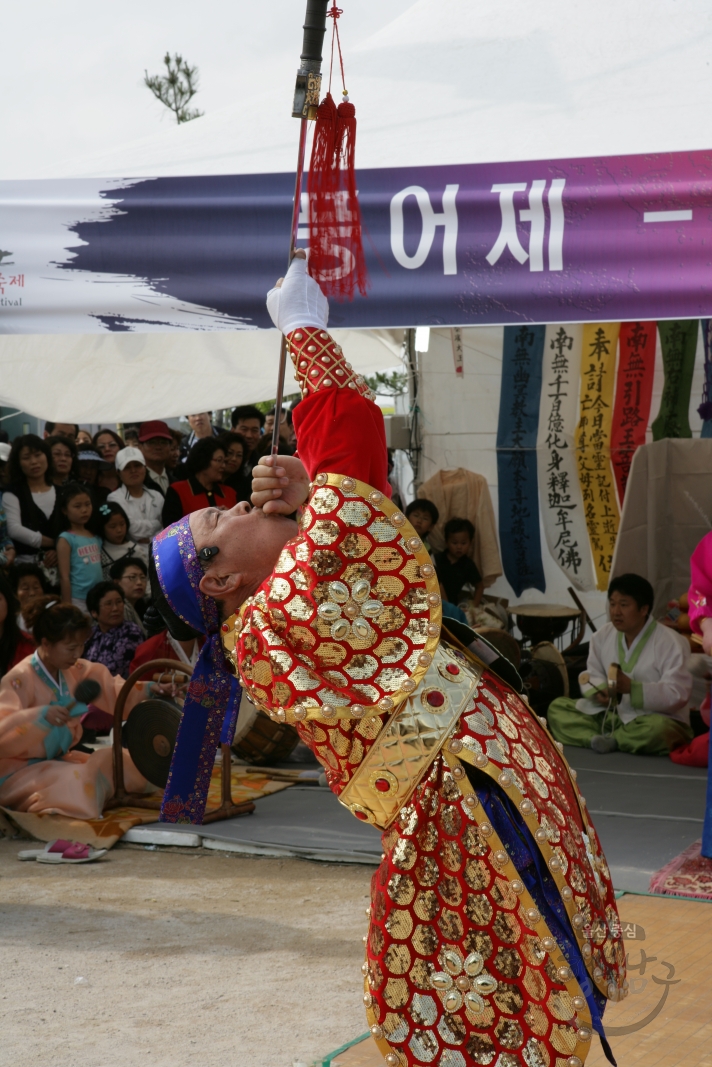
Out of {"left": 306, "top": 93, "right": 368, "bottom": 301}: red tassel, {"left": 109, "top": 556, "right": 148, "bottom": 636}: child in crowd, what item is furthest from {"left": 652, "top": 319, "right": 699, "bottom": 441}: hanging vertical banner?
{"left": 306, "top": 93, "right": 368, "bottom": 301}: red tassel

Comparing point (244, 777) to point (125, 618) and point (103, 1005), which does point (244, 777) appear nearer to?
point (125, 618)

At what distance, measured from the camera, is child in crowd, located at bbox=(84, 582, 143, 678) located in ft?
17.7

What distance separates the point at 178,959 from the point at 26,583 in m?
2.52

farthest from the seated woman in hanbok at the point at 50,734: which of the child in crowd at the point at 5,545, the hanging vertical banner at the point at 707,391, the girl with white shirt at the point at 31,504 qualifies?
the hanging vertical banner at the point at 707,391

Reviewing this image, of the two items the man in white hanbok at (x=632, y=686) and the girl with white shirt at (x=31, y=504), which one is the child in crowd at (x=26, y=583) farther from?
the man in white hanbok at (x=632, y=686)

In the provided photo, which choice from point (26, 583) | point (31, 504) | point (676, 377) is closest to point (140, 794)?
point (26, 583)

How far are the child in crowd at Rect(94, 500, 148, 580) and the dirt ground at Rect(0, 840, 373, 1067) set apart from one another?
195cm

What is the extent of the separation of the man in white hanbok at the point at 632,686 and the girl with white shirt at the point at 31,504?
2.72 metres

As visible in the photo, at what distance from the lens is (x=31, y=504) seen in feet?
18.9

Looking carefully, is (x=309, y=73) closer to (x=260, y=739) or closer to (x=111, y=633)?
(x=260, y=739)

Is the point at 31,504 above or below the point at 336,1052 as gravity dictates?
above

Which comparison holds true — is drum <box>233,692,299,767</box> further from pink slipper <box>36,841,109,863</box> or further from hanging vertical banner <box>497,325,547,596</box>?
hanging vertical banner <box>497,325,547,596</box>

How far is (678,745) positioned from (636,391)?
87.4 inches

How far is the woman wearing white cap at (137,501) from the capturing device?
6.11 meters
